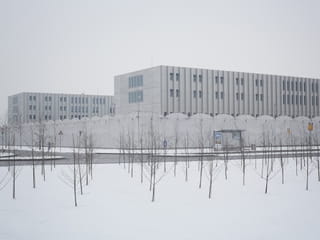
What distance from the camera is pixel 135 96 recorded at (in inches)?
2884

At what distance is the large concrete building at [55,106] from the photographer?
115 m

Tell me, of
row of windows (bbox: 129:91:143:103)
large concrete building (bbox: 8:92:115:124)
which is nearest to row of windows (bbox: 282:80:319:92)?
row of windows (bbox: 129:91:143:103)

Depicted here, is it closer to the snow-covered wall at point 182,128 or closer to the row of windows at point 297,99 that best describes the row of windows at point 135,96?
the snow-covered wall at point 182,128

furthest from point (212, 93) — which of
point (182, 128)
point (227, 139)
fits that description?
point (227, 139)

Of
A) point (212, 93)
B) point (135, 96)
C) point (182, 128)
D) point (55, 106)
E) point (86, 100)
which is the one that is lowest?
point (182, 128)

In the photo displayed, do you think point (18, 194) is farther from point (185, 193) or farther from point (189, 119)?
point (189, 119)

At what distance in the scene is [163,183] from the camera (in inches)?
782

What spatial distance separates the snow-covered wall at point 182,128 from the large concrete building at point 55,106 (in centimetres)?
4799

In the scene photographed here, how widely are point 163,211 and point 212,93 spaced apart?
2369 inches

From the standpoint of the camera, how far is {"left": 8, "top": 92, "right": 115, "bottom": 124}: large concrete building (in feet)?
376

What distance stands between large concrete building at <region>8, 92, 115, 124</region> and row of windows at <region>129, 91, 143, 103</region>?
138 ft

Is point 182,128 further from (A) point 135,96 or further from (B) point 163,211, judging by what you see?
(B) point 163,211

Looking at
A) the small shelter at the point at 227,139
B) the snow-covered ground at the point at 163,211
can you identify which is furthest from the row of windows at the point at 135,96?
the snow-covered ground at the point at 163,211

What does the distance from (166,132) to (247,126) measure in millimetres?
13466
